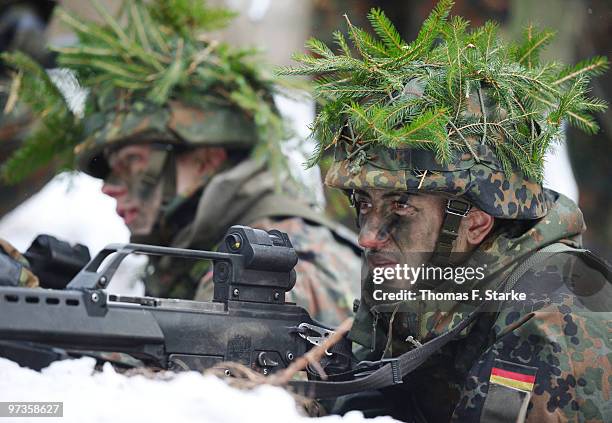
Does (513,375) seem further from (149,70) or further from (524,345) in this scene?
(149,70)

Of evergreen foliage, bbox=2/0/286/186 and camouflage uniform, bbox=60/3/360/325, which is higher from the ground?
evergreen foliage, bbox=2/0/286/186

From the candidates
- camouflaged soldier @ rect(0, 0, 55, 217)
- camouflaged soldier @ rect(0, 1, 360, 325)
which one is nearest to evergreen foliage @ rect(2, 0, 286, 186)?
camouflaged soldier @ rect(0, 1, 360, 325)

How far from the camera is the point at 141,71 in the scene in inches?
243

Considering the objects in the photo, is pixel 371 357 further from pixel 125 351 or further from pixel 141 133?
pixel 141 133

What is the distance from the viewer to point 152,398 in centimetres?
283

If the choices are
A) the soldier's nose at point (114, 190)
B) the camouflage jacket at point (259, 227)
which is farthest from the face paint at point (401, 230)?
the soldier's nose at point (114, 190)

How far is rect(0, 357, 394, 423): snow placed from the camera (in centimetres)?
275

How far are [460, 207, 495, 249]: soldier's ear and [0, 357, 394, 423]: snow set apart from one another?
2.91 ft

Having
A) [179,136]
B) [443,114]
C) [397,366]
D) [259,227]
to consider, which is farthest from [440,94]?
[179,136]

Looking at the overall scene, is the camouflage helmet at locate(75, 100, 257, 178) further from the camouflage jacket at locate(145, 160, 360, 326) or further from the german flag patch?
the german flag patch

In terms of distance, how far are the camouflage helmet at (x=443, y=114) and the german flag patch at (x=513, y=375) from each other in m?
0.52

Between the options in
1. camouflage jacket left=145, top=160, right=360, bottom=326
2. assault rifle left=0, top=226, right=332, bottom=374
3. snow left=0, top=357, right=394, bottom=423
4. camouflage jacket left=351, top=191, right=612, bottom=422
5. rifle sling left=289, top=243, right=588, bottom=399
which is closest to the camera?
snow left=0, top=357, right=394, bottom=423

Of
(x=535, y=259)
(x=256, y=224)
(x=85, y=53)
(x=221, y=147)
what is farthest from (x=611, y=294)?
(x=85, y=53)

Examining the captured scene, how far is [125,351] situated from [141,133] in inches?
121
